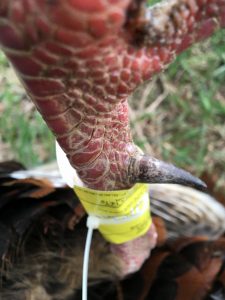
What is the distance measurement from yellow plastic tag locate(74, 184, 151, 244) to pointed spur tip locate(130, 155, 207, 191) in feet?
0.14

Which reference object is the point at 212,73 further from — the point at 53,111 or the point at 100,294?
the point at 53,111

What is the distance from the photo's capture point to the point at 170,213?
837 mm

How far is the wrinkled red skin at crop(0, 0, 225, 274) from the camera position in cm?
35

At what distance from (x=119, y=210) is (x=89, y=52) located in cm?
28

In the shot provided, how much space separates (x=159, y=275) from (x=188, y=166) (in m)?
0.55

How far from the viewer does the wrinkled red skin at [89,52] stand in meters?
0.35

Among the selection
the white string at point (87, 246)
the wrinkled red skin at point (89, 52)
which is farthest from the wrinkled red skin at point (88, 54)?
the white string at point (87, 246)

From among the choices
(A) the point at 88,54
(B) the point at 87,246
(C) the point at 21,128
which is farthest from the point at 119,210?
(C) the point at 21,128

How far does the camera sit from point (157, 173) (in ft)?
1.80

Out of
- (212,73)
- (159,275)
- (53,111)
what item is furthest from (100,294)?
Result: (212,73)

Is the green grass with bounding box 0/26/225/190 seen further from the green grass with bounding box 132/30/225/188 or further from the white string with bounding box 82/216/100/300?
the white string with bounding box 82/216/100/300

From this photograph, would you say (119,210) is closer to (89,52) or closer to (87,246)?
(87,246)

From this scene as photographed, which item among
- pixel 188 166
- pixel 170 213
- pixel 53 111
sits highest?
pixel 53 111

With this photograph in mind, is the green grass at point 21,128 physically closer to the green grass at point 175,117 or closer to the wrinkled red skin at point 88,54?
the green grass at point 175,117
